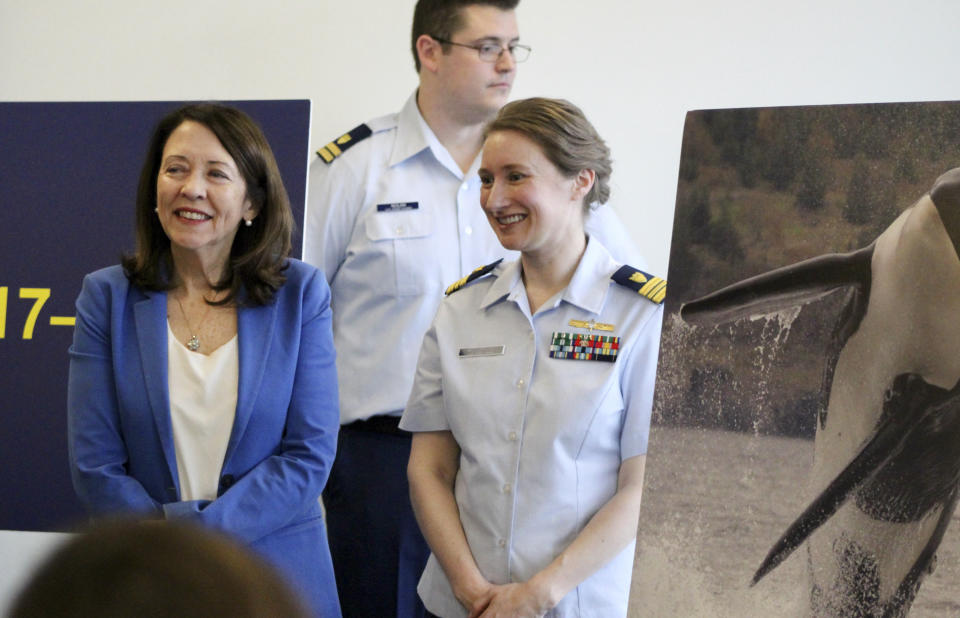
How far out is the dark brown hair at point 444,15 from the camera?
2.92m

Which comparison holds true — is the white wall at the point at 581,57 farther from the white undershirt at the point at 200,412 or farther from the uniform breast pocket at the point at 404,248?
the white undershirt at the point at 200,412

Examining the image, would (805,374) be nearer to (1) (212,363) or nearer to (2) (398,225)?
(1) (212,363)

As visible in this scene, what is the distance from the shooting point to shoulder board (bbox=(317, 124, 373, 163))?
292 centimetres

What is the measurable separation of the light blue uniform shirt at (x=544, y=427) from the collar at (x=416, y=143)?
919mm

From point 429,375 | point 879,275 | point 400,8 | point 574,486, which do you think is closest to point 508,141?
point 429,375

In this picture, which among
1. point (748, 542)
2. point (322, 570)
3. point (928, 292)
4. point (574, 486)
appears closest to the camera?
point (928, 292)

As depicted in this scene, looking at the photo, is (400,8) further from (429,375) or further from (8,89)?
(429,375)

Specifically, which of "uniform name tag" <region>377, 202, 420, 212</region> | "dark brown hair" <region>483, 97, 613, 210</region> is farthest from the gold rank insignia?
"uniform name tag" <region>377, 202, 420, 212</region>

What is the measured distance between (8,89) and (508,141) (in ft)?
8.01

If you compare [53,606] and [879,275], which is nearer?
[53,606]

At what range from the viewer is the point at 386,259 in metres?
2.79

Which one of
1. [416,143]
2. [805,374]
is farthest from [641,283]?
[416,143]

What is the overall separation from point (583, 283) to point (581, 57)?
185cm

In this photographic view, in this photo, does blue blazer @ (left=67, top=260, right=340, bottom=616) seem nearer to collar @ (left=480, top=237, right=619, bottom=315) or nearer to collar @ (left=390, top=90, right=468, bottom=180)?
collar @ (left=480, top=237, right=619, bottom=315)
